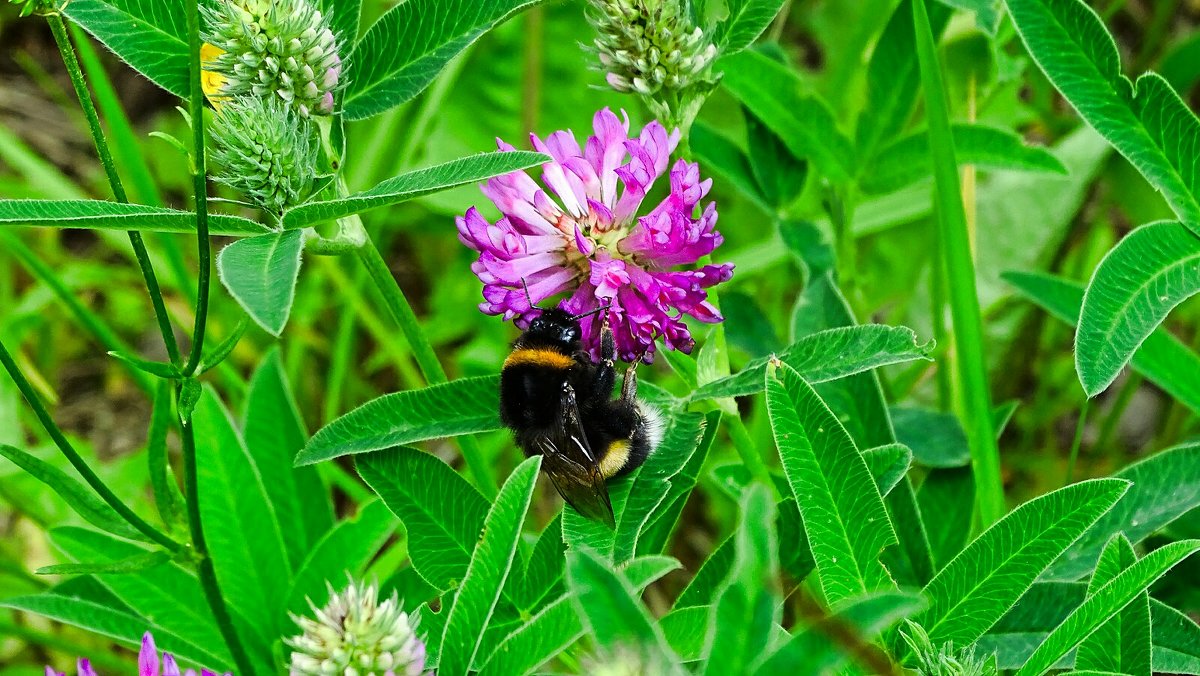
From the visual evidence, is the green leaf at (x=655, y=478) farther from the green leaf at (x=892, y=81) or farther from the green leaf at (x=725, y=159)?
the green leaf at (x=892, y=81)

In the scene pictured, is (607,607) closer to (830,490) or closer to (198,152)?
(830,490)

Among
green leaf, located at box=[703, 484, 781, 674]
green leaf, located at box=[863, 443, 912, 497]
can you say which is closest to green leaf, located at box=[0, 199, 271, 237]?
green leaf, located at box=[703, 484, 781, 674]

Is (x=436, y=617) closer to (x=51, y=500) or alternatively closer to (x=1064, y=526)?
(x=1064, y=526)

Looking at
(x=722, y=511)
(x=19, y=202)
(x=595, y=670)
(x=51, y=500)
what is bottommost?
(x=722, y=511)

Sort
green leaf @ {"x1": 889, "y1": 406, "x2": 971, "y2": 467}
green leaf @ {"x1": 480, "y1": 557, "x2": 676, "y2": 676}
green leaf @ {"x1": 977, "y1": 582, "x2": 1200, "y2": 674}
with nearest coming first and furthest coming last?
1. green leaf @ {"x1": 480, "y1": 557, "x2": 676, "y2": 676}
2. green leaf @ {"x1": 977, "y1": 582, "x2": 1200, "y2": 674}
3. green leaf @ {"x1": 889, "y1": 406, "x2": 971, "y2": 467}

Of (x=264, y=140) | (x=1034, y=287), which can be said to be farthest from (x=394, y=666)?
(x=1034, y=287)

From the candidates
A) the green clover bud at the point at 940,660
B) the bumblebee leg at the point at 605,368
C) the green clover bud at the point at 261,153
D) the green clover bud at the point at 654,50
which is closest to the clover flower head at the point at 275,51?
the green clover bud at the point at 261,153

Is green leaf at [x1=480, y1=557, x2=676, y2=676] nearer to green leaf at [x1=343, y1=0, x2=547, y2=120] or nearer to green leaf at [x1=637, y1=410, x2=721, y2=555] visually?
green leaf at [x1=637, y1=410, x2=721, y2=555]
